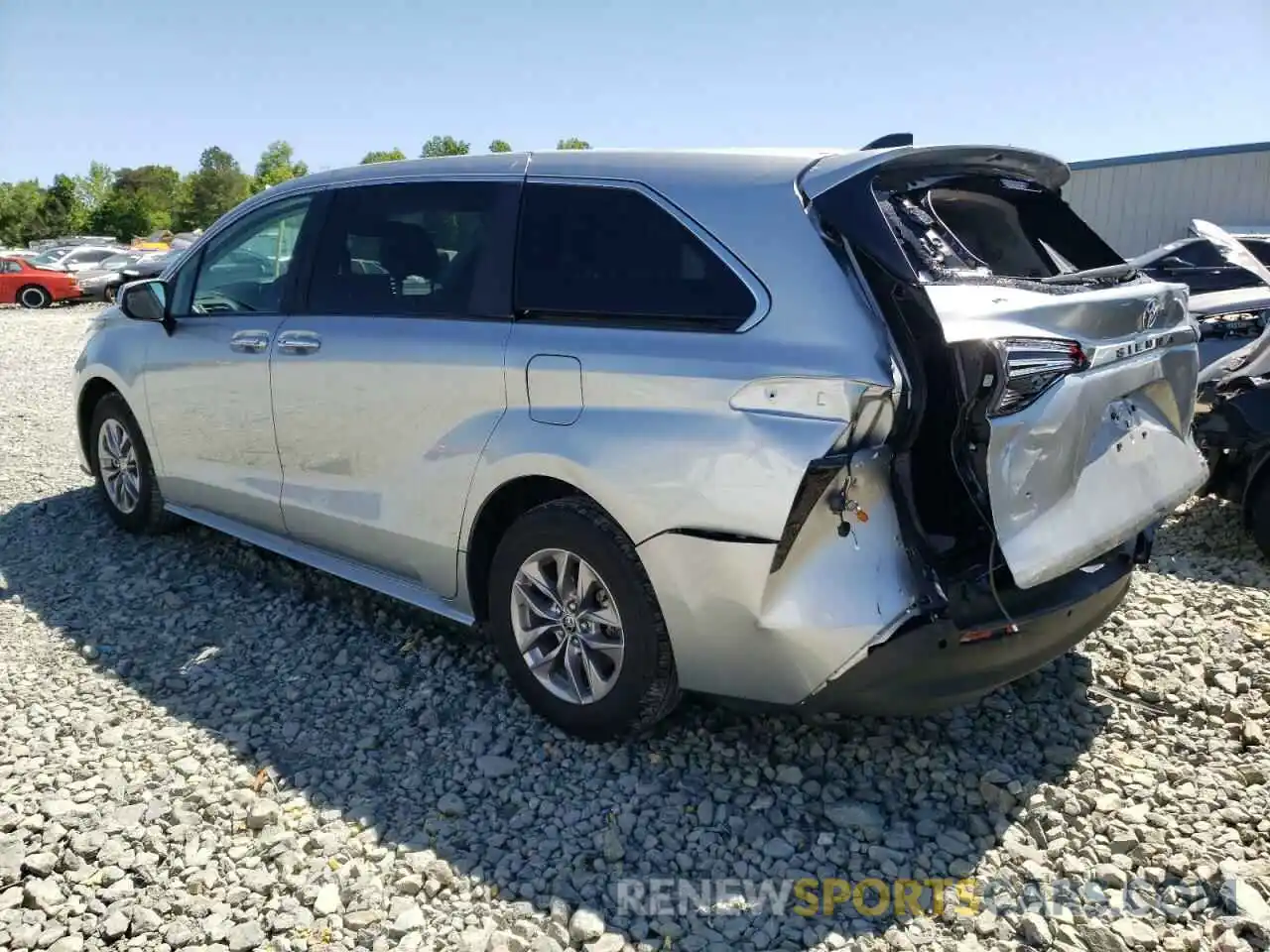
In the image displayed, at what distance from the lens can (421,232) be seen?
12.6 feet

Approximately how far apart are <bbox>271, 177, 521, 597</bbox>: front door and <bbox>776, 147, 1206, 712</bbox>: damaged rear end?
4.09 feet

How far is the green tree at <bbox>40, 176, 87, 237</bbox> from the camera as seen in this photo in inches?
3049

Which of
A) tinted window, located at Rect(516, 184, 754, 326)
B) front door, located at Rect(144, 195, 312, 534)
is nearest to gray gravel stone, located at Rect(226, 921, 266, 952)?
tinted window, located at Rect(516, 184, 754, 326)

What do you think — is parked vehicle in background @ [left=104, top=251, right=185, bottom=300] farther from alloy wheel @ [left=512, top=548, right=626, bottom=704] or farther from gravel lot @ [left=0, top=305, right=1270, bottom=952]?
alloy wheel @ [left=512, top=548, right=626, bottom=704]

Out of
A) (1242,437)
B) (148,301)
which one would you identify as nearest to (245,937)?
(148,301)

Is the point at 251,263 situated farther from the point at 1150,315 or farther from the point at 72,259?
the point at 72,259

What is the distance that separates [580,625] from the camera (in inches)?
129

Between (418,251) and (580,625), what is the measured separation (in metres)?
1.59

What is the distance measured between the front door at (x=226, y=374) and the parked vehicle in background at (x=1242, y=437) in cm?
454

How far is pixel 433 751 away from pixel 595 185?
1969mm

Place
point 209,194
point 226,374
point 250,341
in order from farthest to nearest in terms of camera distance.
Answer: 1. point 209,194
2. point 226,374
3. point 250,341

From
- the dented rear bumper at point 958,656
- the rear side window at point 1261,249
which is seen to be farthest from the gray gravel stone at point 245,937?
the rear side window at point 1261,249

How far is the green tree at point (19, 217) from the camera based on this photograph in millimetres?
76794

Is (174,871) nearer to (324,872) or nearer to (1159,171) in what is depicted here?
(324,872)
